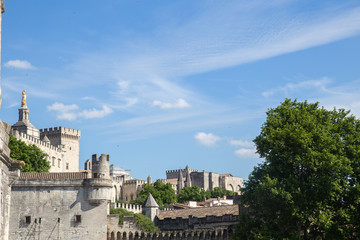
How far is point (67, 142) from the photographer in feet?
343

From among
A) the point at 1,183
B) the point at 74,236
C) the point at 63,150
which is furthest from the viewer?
the point at 63,150

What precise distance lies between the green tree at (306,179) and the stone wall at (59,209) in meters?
14.8

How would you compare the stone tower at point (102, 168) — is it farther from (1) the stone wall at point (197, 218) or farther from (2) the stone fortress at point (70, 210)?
(1) the stone wall at point (197, 218)

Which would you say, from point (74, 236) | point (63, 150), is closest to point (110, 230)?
point (74, 236)

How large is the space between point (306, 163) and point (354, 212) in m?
4.25

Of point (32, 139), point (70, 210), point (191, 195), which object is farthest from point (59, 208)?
point (191, 195)

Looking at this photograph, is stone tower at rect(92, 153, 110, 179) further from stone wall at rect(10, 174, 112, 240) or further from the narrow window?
the narrow window

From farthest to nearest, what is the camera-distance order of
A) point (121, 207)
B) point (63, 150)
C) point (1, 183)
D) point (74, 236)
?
point (63, 150)
point (121, 207)
point (74, 236)
point (1, 183)

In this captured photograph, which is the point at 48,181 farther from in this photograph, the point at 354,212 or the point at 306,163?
the point at 354,212

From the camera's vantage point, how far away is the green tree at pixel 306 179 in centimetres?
3506

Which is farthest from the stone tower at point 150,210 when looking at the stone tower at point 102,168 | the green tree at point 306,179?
the green tree at point 306,179

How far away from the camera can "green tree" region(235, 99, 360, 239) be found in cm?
3506

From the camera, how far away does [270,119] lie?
4041 centimetres

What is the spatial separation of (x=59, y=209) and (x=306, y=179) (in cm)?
2194
